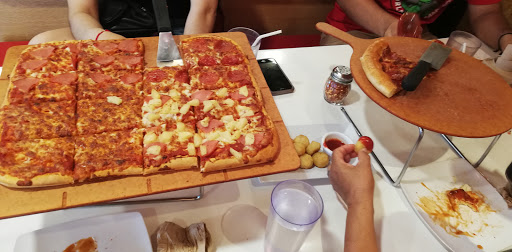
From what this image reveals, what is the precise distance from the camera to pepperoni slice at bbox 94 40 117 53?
65.2 inches

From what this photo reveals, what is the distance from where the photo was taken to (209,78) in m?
1.63

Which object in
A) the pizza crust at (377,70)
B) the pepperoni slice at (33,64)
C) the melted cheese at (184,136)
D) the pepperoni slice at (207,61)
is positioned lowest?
the melted cheese at (184,136)

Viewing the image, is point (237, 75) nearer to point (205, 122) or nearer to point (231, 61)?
point (231, 61)

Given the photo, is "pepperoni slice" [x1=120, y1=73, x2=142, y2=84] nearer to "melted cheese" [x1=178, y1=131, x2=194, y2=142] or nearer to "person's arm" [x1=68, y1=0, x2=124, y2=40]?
"melted cheese" [x1=178, y1=131, x2=194, y2=142]

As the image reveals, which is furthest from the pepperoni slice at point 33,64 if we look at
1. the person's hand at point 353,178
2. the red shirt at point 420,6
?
the red shirt at point 420,6

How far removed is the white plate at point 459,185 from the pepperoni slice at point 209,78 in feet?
3.54

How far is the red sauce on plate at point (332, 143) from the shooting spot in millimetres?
1627

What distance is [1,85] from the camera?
4.71ft

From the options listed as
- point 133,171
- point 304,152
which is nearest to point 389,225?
point 304,152

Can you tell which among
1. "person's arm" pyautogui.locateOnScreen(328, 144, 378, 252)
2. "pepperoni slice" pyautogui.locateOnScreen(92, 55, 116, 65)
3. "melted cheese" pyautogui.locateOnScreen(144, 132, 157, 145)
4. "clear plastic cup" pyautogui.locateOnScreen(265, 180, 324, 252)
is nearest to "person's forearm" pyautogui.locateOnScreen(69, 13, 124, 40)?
"pepperoni slice" pyautogui.locateOnScreen(92, 55, 116, 65)

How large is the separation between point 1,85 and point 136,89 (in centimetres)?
59

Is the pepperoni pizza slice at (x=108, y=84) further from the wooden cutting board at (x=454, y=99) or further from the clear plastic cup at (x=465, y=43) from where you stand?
the clear plastic cup at (x=465, y=43)

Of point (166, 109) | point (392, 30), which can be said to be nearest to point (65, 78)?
point (166, 109)

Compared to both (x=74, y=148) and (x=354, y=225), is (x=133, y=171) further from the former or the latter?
(x=354, y=225)
